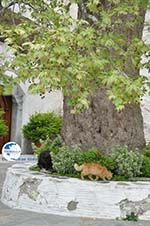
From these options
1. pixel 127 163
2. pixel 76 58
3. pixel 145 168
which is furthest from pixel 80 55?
pixel 145 168

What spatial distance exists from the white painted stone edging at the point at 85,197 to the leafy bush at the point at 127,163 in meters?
0.46

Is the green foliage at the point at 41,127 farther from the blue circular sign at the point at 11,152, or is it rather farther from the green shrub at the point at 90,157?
the green shrub at the point at 90,157

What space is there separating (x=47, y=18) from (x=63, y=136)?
3.46 meters

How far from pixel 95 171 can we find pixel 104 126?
1272 mm

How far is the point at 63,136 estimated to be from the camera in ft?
27.5

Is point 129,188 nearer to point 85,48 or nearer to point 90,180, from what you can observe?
point 90,180

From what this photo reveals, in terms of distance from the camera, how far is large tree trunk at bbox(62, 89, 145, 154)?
7871mm

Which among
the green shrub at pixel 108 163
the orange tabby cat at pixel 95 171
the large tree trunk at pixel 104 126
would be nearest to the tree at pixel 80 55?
the orange tabby cat at pixel 95 171

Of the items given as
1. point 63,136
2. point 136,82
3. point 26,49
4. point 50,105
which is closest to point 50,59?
point 26,49

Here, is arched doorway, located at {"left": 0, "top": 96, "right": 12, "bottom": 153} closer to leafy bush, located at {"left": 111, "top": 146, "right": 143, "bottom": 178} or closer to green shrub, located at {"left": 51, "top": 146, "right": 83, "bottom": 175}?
green shrub, located at {"left": 51, "top": 146, "right": 83, "bottom": 175}

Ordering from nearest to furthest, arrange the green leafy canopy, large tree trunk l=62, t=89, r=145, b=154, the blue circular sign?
the green leafy canopy
large tree trunk l=62, t=89, r=145, b=154
the blue circular sign

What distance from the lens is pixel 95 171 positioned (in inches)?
268

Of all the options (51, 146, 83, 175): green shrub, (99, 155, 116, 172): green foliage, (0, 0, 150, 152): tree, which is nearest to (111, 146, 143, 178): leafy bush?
(99, 155, 116, 172): green foliage

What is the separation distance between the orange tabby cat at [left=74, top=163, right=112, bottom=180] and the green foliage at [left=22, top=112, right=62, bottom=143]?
722 cm
